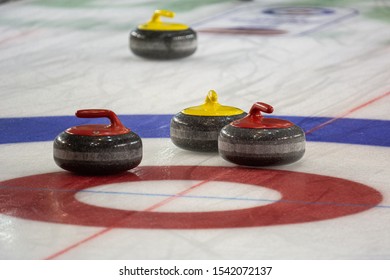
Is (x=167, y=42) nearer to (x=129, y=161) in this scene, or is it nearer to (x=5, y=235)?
(x=129, y=161)

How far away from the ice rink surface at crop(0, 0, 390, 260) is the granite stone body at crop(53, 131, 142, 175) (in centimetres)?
6

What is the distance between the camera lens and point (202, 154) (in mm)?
5145

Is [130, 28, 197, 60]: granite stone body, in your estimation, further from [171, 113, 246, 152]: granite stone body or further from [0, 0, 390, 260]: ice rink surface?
[171, 113, 246, 152]: granite stone body

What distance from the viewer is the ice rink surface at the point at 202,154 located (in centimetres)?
374

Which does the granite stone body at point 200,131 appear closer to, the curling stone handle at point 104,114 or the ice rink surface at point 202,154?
the ice rink surface at point 202,154

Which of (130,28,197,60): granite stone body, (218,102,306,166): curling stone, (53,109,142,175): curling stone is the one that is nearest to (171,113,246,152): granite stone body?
(218,102,306,166): curling stone

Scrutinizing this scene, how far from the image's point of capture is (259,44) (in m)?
8.89

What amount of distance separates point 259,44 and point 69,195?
4.80m

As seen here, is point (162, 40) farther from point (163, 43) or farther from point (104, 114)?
point (104, 114)

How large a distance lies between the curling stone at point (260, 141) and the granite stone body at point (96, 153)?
0.43 m

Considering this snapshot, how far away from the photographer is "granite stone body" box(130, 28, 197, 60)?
812 centimetres

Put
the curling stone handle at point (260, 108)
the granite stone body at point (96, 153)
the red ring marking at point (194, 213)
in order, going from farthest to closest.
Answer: the curling stone handle at point (260, 108) < the granite stone body at point (96, 153) < the red ring marking at point (194, 213)

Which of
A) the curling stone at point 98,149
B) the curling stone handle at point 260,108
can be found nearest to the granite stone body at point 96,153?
the curling stone at point 98,149
